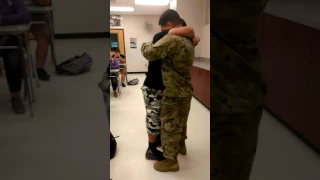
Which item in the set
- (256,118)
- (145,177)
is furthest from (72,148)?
(145,177)

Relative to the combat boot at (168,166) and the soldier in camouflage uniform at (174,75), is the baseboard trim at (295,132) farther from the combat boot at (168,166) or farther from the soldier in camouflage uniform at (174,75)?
the combat boot at (168,166)

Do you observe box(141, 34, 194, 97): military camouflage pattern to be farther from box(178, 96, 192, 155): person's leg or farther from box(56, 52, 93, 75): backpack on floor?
box(56, 52, 93, 75): backpack on floor

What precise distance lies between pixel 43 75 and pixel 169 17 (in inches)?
7.9

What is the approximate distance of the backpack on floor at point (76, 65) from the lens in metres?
0.26

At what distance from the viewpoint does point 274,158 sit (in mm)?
322

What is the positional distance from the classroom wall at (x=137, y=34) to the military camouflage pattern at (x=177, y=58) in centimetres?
2

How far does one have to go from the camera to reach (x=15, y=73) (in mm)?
239

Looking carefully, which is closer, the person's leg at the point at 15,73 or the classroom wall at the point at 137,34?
the person's leg at the point at 15,73

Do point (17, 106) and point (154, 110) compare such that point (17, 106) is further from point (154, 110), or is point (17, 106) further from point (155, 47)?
point (154, 110)

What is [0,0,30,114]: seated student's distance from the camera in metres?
0.22

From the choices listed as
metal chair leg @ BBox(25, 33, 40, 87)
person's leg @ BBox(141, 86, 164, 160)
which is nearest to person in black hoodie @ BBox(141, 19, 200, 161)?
person's leg @ BBox(141, 86, 164, 160)

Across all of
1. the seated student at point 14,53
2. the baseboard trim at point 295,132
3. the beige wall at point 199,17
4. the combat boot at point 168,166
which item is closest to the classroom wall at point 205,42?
the beige wall at point 199,17

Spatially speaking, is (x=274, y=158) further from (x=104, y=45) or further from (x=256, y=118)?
(x=104, y=45)

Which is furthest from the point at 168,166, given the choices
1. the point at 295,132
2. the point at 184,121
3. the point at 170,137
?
the point at 295,132
